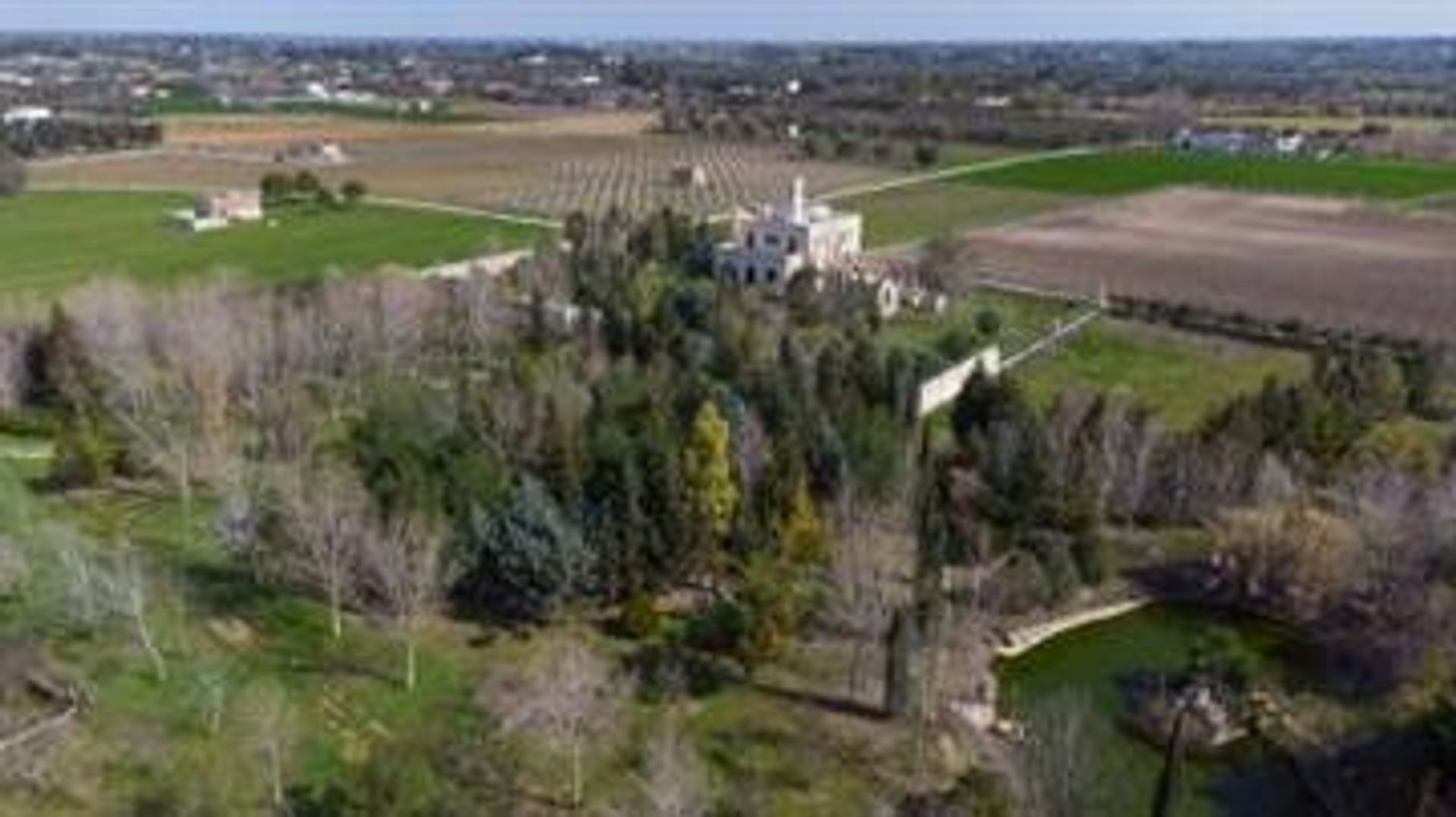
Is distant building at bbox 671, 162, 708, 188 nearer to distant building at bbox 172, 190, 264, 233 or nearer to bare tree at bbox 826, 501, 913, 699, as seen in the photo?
distant building at bbox 172, 190, 264, 233

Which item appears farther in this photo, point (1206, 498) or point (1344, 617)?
point (1206, 498)

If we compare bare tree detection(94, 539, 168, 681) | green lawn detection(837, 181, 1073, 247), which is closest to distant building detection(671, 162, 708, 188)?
green lawn detection(837, 181, 1073, 247)

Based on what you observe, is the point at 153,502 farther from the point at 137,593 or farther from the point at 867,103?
the point at 867,103

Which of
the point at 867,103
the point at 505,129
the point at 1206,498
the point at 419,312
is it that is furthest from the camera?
the point at 867,103

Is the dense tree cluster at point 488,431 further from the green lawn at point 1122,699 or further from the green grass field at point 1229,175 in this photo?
the green grass field at point 1229,175

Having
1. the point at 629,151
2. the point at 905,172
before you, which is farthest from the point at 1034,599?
the point at 629,151

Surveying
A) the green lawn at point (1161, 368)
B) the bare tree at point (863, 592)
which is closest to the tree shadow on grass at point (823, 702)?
the bare tree at point (863, 592)

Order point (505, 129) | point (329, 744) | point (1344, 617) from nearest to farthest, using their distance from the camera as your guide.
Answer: point (329, 744), point (1344, 617), point (505, 129)
